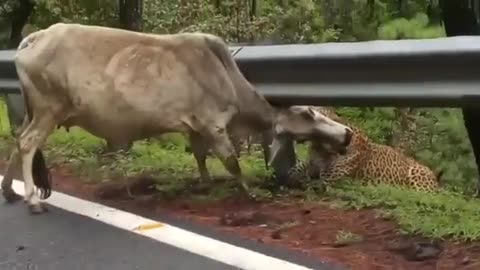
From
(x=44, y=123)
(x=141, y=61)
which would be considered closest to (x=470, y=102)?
(x=141, y=61)

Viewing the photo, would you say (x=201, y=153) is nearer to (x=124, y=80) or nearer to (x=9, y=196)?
(x=124, y=80)

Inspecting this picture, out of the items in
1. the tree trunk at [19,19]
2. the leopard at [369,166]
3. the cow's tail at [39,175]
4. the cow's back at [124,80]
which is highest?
the cow's back at [124,80]

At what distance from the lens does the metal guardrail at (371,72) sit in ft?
16.9

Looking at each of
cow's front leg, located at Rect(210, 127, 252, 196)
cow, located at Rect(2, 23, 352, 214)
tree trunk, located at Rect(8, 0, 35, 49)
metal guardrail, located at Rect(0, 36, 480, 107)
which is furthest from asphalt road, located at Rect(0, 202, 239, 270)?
tree trunk, located at Rect(8, 0, 35, 49)

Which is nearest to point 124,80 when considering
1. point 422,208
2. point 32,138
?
point 32,138

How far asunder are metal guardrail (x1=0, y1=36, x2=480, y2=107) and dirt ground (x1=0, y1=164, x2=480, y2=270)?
665 millimetres

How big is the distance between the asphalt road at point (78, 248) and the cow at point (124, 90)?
0.37 metres

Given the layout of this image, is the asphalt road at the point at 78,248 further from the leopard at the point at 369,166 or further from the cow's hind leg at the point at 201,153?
the leopard at the point at 369,166

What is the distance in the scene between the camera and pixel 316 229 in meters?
5.32

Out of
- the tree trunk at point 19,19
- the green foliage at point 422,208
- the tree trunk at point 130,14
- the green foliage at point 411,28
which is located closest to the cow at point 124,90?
the green foliage at point 422,208

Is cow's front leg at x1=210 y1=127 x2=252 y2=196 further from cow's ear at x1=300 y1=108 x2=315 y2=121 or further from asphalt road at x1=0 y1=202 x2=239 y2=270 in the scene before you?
asphalt road at x1=0 y1=202 x2=239 y2=270

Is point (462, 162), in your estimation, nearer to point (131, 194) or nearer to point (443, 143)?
point (443, 143)

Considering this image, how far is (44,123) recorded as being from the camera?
20.8 feet

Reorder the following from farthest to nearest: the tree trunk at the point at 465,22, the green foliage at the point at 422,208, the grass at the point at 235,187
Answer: the tree trunk at the point at 465,22 → the grass at the point at 235,187 → the green foliage at the point at 422,208
